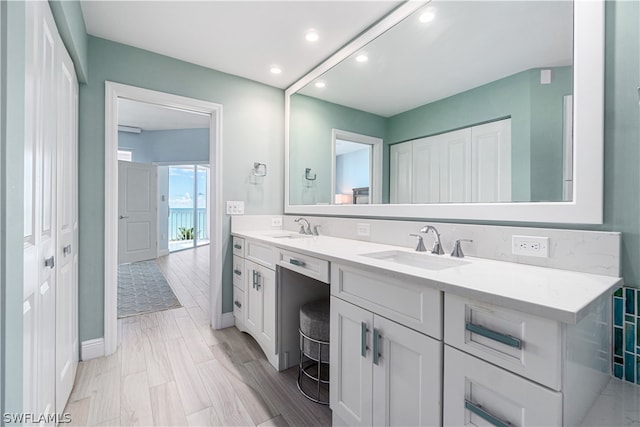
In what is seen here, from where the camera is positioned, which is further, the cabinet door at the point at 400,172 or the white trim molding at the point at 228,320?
the white trim molding at the point at 228,320

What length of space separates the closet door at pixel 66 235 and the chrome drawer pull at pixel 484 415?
1.78m

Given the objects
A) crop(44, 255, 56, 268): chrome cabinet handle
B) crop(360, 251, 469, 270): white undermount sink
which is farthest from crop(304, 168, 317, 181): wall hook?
crop(44, 255, 56, 268): chrome cabinet handle

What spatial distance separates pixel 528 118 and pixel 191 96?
245cm

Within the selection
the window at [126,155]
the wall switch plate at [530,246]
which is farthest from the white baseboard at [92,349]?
the window at [126,155]

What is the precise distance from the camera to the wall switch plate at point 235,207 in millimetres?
2629

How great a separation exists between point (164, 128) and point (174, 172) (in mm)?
1965

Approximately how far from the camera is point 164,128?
19.0 ft

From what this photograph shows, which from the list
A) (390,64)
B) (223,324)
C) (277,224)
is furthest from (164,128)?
(390,64)

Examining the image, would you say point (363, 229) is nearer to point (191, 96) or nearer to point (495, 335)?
point (495, 335)

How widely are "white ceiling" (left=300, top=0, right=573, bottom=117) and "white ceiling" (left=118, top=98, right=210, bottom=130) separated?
3.41 meters

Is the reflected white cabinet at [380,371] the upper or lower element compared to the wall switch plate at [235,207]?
lower

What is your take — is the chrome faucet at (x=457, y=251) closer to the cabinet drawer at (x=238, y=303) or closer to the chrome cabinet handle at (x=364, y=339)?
the chrome cabinet handle at (x=364, y=339)

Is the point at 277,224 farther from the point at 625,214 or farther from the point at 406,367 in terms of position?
the point at 625,214

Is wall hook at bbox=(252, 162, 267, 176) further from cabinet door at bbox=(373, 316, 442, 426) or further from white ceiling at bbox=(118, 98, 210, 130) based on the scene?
white ceiling at bbox=(118, 98, 210, 130)
